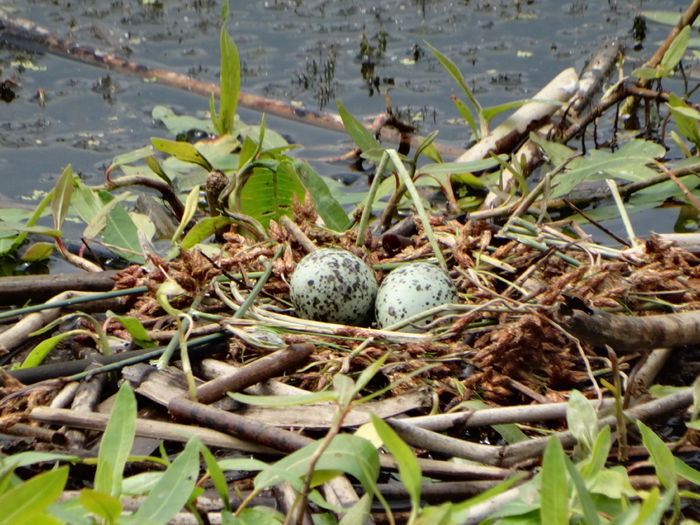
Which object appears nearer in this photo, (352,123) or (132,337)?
(132,337)

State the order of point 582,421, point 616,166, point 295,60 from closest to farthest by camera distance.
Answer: point 582,421 → point 616,166 → point 295,60

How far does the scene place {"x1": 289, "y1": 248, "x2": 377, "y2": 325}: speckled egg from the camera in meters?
2.04

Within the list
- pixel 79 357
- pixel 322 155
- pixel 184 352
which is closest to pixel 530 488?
pixel 184 352

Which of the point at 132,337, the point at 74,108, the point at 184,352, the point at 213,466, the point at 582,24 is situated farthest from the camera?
the point at 582,24

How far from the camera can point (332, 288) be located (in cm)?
204

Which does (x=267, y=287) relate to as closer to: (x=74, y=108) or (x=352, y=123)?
(x=352, y=123)

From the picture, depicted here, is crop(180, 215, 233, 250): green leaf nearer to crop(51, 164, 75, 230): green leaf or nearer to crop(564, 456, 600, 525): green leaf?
crop(51, 164, 75, 230): green leaf

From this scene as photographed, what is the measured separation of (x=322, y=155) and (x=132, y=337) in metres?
1.79

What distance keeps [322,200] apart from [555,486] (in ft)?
4.88

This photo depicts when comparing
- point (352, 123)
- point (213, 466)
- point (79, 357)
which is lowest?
point (79, 357)

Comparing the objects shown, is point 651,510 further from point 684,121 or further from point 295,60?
point 295,60

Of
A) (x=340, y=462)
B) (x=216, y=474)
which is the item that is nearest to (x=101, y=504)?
(x=216, y=474)

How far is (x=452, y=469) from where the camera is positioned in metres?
1.56

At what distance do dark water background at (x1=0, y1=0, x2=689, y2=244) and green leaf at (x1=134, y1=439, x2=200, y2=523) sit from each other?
2226 millimetres
